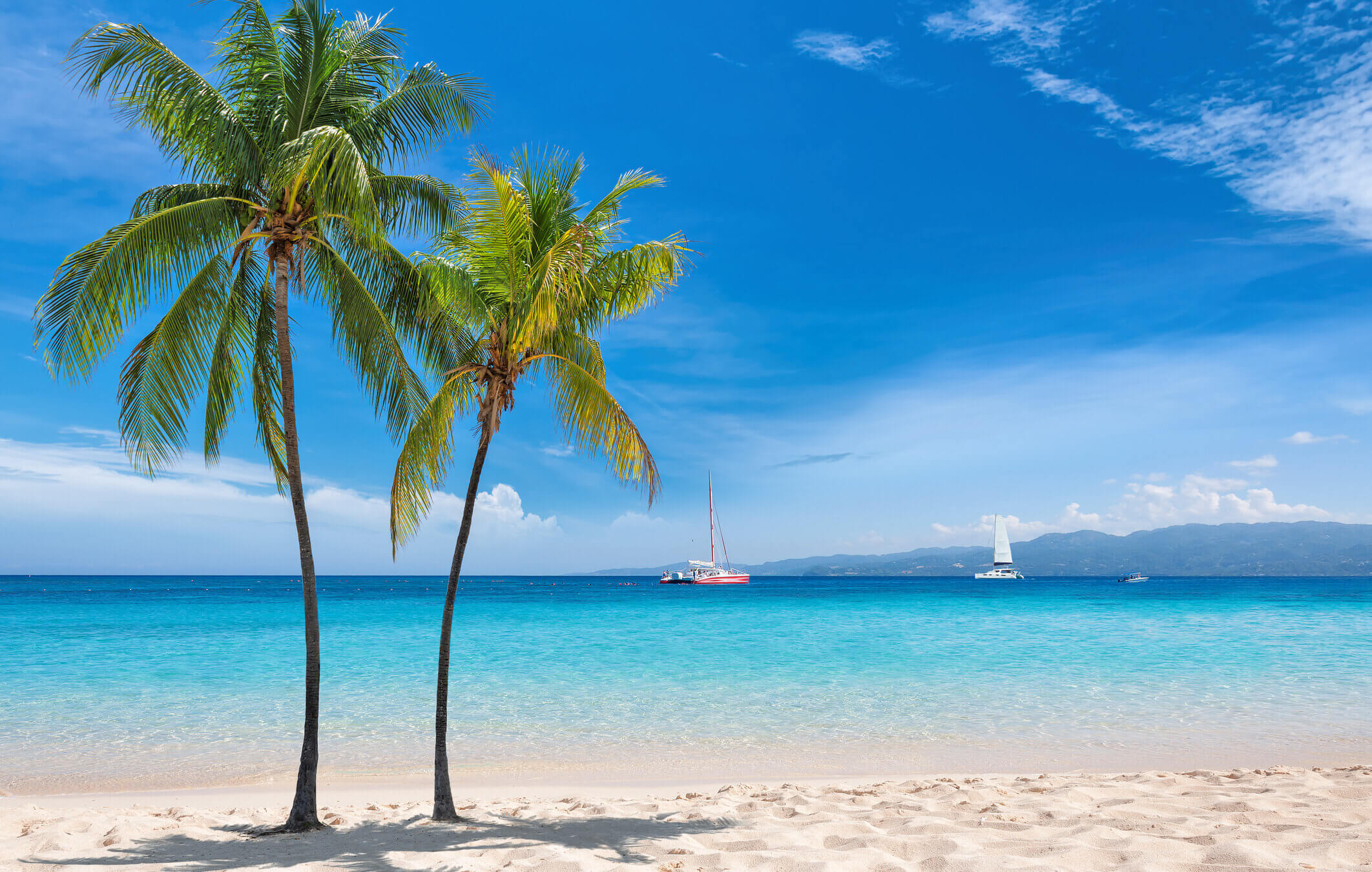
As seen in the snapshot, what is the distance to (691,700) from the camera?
14.6m

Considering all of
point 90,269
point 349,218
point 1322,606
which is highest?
point 349,218

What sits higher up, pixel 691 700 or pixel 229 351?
pixel 229 351

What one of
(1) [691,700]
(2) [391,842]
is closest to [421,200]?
(2) [391,842]

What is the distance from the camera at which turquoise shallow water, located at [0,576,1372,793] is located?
1020cm

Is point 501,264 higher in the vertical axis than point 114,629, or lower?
higher

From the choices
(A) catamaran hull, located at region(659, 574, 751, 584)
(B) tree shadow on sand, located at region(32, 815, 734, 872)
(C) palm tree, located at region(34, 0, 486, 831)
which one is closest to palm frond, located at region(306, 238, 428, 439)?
(C) palm tree, located at region(34, 0, 486, 831)

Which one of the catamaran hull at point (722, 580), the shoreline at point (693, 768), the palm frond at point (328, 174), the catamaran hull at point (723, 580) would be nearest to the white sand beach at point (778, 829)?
the shoreline at point (693, 768)

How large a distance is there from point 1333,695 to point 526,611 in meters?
39.5

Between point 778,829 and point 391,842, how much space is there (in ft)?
11.1

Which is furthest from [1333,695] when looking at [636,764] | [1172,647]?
[636,764]

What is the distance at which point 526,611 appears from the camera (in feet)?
151

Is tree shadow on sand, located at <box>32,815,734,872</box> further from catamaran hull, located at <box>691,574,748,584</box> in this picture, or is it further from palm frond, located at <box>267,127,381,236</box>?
catamaran hull, located at <box>691,574,748,584</box>

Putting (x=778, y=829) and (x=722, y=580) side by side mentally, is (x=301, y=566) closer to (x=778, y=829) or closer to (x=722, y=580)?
(x=778, y=829)

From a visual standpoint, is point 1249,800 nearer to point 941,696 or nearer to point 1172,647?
point 941,696
